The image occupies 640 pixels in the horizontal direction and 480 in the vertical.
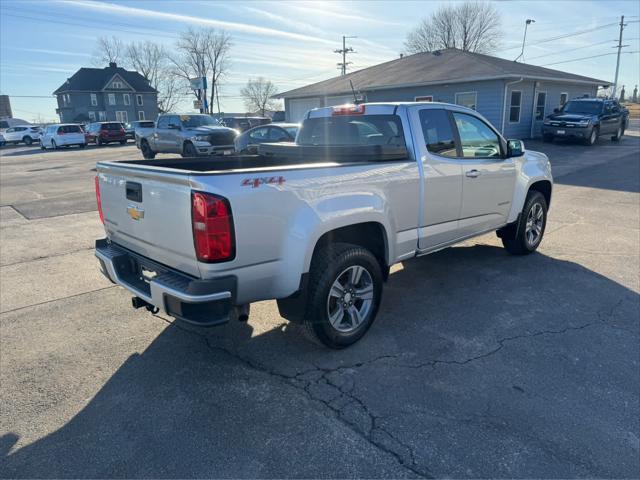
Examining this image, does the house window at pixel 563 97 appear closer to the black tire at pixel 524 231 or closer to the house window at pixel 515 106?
the house window at pixel 515 106

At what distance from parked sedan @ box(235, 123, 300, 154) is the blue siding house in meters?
6.82

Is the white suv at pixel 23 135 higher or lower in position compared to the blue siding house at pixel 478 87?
lower

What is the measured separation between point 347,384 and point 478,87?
21162mm

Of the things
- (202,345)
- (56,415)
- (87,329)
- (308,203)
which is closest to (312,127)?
(308,203)

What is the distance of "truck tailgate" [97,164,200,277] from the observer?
2.81 metres

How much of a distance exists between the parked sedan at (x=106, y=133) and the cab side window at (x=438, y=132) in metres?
32.0

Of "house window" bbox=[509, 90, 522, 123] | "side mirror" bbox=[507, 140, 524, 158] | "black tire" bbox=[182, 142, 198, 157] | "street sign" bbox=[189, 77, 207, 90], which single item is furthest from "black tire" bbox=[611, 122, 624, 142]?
"street sign" bbox=[189, 77, 207, 90]

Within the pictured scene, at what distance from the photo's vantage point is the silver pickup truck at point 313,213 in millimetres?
2773

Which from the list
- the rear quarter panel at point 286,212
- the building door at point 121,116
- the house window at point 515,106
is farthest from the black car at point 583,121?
the building door at point 121,116

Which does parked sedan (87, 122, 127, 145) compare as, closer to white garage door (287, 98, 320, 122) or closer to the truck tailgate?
white garage door (287, 98, 320, 122)

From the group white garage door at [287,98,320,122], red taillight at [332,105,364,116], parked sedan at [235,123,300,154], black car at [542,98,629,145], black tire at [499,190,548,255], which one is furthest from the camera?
white garage door at [287,98,320,122]

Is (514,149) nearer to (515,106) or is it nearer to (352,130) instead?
(352,130)

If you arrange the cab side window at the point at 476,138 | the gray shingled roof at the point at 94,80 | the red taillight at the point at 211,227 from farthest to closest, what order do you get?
the gray shingled roof at the point at 94,80, the cab side window at the point at 476,138, the red taillight at the point at 211,227

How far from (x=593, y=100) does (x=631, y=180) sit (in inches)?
434
